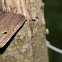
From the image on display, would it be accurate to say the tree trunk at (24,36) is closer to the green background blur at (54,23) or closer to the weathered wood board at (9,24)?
the weathered wood board at (9,24)

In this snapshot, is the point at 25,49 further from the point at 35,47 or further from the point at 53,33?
the point at 53,33

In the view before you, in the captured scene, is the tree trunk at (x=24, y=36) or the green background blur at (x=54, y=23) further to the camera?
the green background blur at (x=54, y=23)

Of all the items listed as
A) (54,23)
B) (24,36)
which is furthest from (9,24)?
(54,23)

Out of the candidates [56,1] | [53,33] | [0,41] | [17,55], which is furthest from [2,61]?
[56,1]

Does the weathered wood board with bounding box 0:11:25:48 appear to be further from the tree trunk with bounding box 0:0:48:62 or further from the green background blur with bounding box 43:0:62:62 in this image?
the green background blur with bounding box 43:0:62:62

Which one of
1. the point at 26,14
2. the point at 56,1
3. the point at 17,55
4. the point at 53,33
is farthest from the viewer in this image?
the point at 56,1

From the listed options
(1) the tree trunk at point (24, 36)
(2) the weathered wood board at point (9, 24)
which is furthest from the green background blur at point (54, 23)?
(2) the weathered wood board at point (9, 24)

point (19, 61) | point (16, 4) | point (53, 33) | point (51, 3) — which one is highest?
point (16, 4)
